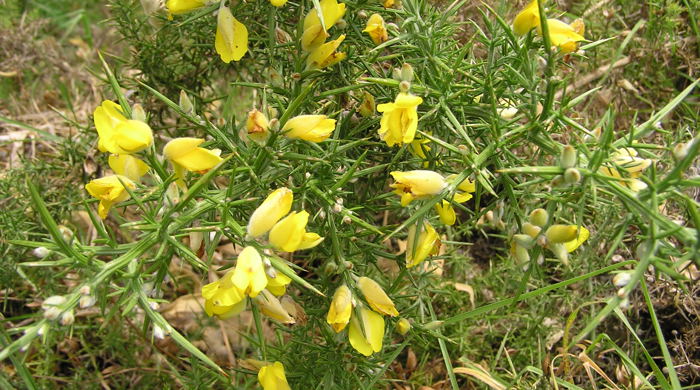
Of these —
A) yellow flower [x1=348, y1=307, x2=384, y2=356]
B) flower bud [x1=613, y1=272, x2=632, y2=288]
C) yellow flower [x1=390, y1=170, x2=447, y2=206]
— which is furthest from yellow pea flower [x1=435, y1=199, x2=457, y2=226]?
flower bud [x1=613, y1=272, x2=632, y2=288]

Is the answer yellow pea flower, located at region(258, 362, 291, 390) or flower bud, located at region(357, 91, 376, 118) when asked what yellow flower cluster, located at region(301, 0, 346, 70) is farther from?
yellow pea flower, located at region(258, 362, 291, 390)

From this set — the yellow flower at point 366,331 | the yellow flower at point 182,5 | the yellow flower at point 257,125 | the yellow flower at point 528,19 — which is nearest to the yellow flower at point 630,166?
the yellow flower at point 528,19

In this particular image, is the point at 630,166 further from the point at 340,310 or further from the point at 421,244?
the point at 340,310

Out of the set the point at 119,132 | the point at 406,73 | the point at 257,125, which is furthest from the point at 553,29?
the point at 119,132

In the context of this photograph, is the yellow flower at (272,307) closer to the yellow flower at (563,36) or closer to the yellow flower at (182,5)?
the yellow flower at (182,5)

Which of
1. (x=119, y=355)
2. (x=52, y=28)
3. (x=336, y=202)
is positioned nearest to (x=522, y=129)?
(x=336, y=202)
